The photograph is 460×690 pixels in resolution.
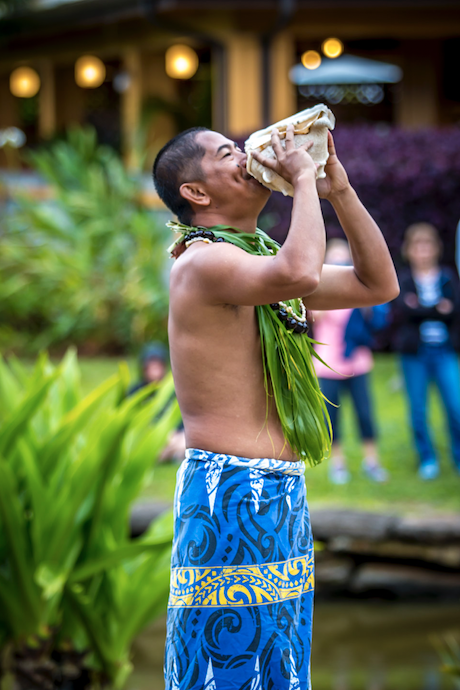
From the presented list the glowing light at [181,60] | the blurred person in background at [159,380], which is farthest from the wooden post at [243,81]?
the blurred person in background at [159,380]

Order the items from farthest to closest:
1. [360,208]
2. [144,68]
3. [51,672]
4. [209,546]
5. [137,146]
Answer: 1. [144,68]
2. [137,146]
3. [51,672]
4. [360,208]
5. [209,546]

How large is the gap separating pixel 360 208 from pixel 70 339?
8233 millimetres

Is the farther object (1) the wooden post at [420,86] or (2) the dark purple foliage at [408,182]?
Result: (1) the wooden post at [420,86]

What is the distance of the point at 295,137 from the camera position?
2037 millimetres

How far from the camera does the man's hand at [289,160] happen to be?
6.51 feet

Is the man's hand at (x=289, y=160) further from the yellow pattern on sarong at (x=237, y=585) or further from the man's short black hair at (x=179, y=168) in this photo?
the yellow pattern on sarong at (x=237, y=585)

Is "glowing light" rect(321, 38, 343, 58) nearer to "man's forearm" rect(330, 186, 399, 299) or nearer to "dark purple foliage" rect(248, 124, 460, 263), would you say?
"dark purple foliage" rect(248, 124, 460, 263)

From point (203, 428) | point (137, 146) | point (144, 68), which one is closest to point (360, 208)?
point (203, 428)

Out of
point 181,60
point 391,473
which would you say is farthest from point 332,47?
point 391,473

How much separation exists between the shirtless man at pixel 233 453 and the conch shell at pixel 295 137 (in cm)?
2

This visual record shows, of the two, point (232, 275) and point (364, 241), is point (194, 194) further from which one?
point (364, 241)

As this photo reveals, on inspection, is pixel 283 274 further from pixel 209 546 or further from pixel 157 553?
pixel 157 553

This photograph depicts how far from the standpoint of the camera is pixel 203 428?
83.2 inches

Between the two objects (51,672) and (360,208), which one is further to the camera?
(51,672)
